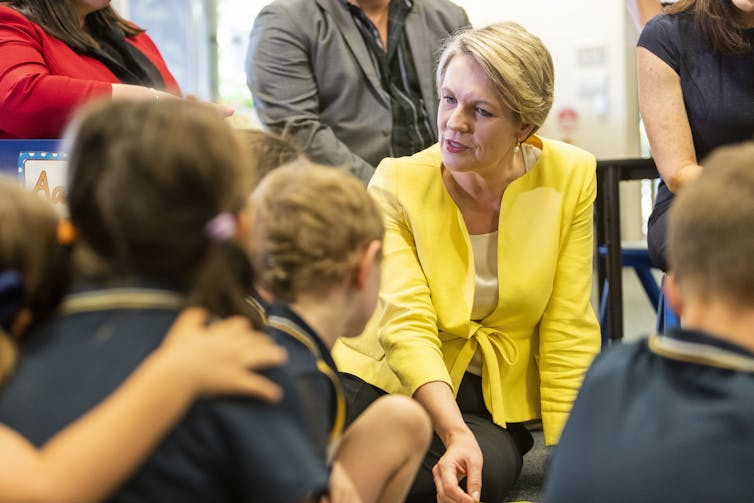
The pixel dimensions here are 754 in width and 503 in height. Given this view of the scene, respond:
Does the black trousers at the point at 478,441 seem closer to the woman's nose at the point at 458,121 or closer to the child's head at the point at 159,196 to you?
the woman's nose at the point at 458,121

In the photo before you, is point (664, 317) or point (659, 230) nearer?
point (659, 230)

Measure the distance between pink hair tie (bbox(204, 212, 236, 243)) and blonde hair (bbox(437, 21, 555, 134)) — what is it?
975 mm

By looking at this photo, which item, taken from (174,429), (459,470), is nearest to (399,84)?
(459,470)

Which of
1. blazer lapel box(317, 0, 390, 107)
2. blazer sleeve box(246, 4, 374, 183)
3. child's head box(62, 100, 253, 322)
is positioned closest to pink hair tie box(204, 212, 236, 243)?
child's head box(62, 100, 253, 322)

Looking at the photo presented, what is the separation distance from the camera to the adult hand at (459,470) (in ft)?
5.13

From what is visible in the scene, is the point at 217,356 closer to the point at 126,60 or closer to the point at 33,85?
the point at 33,85

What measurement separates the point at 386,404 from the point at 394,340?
1.56ft

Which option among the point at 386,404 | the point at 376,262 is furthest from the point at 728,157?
the point at 386,404

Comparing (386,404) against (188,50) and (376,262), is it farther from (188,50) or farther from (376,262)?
(188,50)

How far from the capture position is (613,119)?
5.45 metres

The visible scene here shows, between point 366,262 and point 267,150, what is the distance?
17.7 inches

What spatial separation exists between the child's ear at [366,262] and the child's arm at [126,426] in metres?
0.32

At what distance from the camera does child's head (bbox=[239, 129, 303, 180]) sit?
156 centimetres

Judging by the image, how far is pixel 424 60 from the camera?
2.62 m
